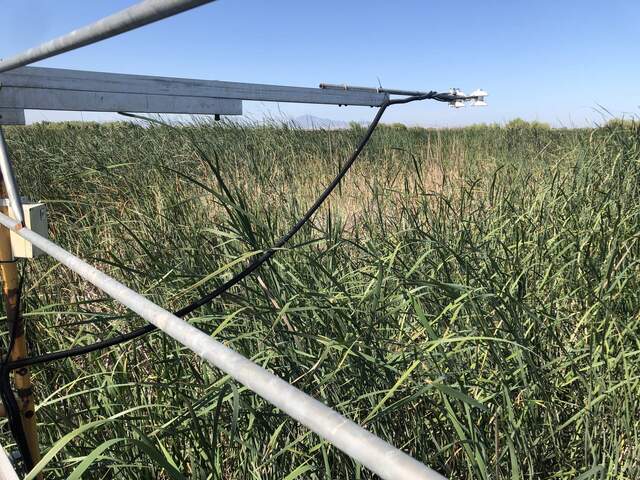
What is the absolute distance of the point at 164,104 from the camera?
117cm

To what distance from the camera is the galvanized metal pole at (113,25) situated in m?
0.32

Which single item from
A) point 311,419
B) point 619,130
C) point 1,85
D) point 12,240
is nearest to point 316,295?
point 12,240

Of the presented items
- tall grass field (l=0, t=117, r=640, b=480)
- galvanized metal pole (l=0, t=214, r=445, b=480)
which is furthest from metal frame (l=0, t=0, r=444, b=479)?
tall grass field (l=0, t=117, r=640, b=480)

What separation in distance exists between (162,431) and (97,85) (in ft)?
2.41

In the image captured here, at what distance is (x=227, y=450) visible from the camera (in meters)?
1.05

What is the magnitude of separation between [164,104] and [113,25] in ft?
2.66

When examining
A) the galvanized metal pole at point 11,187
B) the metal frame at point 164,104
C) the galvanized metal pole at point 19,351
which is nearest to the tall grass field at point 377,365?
the galvanized metal pole at point 19,351

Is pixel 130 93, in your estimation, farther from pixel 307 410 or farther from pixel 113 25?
pixel 307 410

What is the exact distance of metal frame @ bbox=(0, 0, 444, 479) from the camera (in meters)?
0.24

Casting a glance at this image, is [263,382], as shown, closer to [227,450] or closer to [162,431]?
[162,431]

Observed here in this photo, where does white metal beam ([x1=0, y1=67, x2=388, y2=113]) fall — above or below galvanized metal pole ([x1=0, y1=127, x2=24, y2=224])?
above

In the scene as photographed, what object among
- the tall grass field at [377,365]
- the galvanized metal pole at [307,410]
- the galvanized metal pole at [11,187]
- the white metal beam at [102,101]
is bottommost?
the tall grass field at [377,365]

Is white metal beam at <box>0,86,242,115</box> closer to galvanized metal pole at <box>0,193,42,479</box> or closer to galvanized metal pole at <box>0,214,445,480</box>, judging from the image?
galvanized metal pole at <box>0,193,42,479</box>

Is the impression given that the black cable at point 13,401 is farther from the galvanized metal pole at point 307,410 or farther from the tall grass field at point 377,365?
the galvanized metal pole at point 307,410
